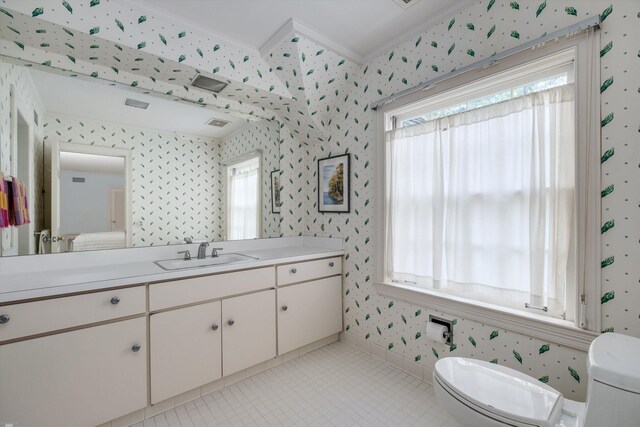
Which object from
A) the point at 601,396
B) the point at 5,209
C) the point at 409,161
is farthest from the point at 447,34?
the point at 5,209

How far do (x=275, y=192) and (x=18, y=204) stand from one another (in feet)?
5.72

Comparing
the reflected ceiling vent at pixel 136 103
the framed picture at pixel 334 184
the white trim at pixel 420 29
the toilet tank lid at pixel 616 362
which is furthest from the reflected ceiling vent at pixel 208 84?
the toilet tank lid at pixel 616 362

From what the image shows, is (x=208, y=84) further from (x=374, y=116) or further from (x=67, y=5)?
(x=374, y=116)

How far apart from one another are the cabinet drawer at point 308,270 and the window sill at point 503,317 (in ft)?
1.85

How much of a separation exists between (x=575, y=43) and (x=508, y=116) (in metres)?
0.39

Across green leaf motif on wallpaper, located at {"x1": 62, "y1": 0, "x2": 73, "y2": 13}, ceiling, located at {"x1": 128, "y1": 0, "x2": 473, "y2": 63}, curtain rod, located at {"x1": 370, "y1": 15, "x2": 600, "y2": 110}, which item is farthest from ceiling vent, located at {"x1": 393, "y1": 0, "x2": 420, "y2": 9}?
green leaf motif on wallpaper, located at {"x1": 62, "y1": 0, "x2": 73, "y2": 13}

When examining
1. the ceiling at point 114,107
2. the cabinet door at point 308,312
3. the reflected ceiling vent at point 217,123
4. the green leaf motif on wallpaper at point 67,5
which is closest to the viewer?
the green leaf motif on wallpaper at point 67,5

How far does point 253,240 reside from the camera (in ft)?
8.50

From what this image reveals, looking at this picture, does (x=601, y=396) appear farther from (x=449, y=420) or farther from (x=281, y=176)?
(x=281, y=176)

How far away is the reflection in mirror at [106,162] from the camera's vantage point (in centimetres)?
160

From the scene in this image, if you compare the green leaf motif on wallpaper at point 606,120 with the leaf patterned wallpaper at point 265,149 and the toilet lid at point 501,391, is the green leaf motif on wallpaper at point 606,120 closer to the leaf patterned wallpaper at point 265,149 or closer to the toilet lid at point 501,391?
the toilet lid at point 501,391

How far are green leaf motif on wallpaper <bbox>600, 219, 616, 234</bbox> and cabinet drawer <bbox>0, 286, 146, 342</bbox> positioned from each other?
2283 mm

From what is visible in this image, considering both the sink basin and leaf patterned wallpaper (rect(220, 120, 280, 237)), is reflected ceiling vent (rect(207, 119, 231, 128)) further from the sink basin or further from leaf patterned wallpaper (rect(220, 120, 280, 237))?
the sink basin

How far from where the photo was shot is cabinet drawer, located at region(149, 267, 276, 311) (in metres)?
1.58
